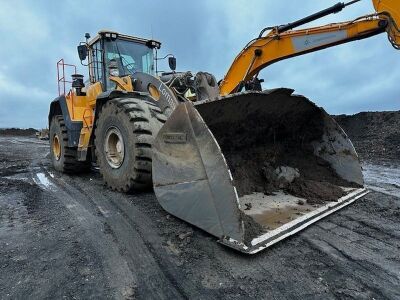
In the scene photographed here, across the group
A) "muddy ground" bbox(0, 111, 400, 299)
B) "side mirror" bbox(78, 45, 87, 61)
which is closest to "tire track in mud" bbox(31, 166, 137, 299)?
"muddy ground" bbox(0, 111, 400, 299)

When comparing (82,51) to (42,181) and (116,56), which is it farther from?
(42,181)

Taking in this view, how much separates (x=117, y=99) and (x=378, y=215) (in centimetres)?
370

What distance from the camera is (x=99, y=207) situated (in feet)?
15.8

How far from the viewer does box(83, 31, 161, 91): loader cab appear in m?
6.51

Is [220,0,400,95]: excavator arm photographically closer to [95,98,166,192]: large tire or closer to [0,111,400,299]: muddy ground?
[95,98,166,192]: large tire

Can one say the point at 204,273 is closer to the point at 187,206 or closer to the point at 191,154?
the point at 187,206

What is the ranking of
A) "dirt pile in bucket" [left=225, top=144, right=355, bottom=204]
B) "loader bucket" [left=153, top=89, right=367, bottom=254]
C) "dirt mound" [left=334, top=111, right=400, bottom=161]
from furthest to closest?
"dirt mound" [left=334, top=111, right=400, bottom=161], "dirt pile in bucket" [left=225, top=144, right=355, bottom=204], "loader bucket" [left=153, top=89, right=367, bottom=254]

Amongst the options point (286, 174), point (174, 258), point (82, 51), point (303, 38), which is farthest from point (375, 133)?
point (174, 258)

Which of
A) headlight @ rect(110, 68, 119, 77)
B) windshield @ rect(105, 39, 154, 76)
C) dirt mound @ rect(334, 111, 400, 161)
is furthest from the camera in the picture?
dirt mound @ rect(334, 111, 400, 161)

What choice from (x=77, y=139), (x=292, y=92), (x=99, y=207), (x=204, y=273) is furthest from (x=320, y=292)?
(x=77, y=139)

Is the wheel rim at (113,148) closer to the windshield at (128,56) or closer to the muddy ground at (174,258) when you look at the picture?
the muddy ground at (174,258)

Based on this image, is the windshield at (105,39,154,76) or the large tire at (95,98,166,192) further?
the windshield at (105,39,154,76)

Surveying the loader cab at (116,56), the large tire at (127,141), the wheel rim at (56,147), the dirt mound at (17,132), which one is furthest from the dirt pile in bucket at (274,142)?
the dirt mound at (17,132)

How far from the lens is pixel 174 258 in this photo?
3.20 metres
